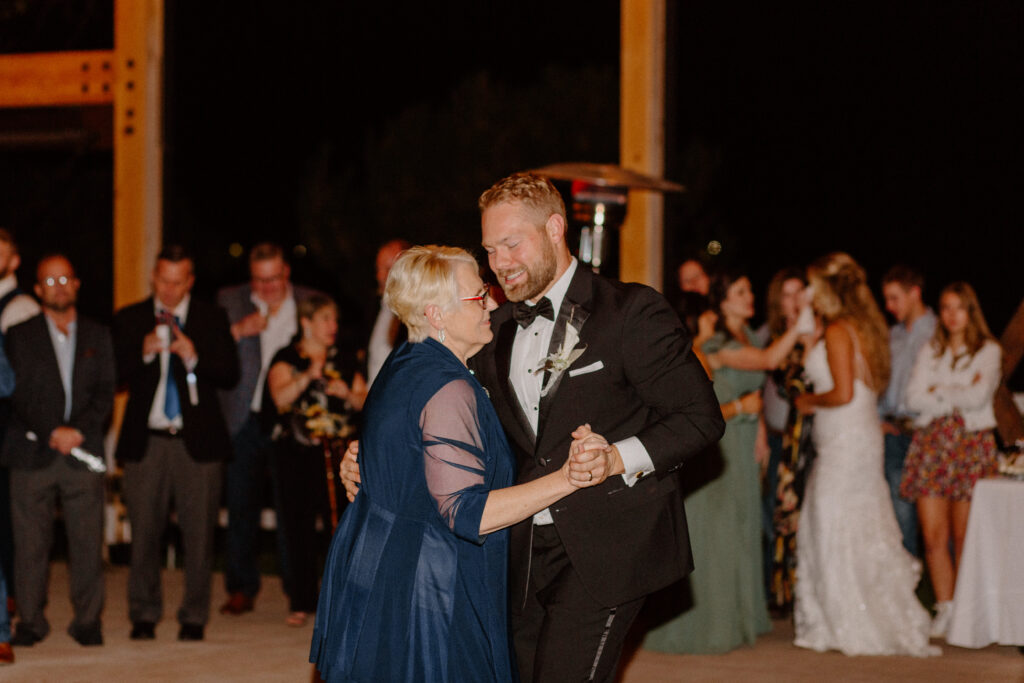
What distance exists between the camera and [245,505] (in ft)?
25.1

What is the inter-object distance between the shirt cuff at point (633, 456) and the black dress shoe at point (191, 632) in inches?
161

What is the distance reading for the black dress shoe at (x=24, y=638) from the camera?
21.3ft

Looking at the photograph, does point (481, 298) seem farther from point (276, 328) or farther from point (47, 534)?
point (276, 328)

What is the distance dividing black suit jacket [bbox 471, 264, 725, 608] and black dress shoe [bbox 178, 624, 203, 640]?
3.65 m

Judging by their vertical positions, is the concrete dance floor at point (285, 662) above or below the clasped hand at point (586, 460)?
below

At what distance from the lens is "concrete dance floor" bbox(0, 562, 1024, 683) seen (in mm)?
5895

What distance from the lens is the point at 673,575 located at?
3508 millimetres

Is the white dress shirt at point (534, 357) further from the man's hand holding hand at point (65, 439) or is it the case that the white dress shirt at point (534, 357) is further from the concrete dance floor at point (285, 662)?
the man's hand holding hand at point (65, 439)

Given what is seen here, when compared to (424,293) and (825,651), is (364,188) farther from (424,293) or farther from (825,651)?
(424,293)

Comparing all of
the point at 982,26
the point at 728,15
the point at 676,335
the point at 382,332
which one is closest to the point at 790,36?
the point at 728,15

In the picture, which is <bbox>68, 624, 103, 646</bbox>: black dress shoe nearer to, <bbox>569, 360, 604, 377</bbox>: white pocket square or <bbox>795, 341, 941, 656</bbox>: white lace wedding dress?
<bbox>795, 341, 941, 656</bbox>: white lace wedding dress

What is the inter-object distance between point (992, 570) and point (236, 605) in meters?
4.19

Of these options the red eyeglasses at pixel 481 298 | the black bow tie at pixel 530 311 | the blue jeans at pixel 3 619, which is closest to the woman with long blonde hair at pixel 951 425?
the black bow tie at pixel 530 311

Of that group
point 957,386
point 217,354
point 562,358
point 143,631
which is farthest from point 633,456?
point 957,386
